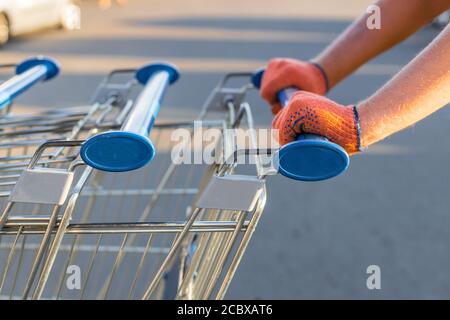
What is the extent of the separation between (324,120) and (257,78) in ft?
2.63

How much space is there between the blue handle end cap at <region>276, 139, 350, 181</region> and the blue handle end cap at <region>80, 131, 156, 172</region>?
0.25 metres

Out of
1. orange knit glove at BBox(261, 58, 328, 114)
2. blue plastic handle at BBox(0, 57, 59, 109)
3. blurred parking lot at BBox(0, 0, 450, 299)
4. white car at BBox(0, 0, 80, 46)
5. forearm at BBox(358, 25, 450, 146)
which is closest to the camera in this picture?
forearm at BBox(358, 25, 450, 146)

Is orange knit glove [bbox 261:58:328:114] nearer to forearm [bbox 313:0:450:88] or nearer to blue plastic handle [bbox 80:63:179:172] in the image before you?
forearm [bbox 313:0:450:88]

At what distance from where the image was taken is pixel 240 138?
1.41m

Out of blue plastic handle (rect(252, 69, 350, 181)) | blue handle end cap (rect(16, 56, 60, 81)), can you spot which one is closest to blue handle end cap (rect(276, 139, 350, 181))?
blue plastic handle (rect(252, 69, 350, 181))

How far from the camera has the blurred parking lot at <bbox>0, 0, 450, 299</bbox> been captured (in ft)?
9.81

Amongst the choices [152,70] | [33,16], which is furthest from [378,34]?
[33,16]

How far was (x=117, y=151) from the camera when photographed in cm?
113

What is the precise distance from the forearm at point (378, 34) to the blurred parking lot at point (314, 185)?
1471 millimetres

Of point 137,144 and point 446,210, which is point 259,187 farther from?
point 446,210

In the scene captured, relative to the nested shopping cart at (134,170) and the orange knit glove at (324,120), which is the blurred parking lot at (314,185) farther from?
the orange knit glove at (324,120)

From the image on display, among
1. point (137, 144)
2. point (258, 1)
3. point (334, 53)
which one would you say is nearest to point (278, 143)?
point (137, 144)

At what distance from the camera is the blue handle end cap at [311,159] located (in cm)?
110

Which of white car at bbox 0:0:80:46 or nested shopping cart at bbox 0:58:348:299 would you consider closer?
nested shopping cart at bbox 0:58:348:299
